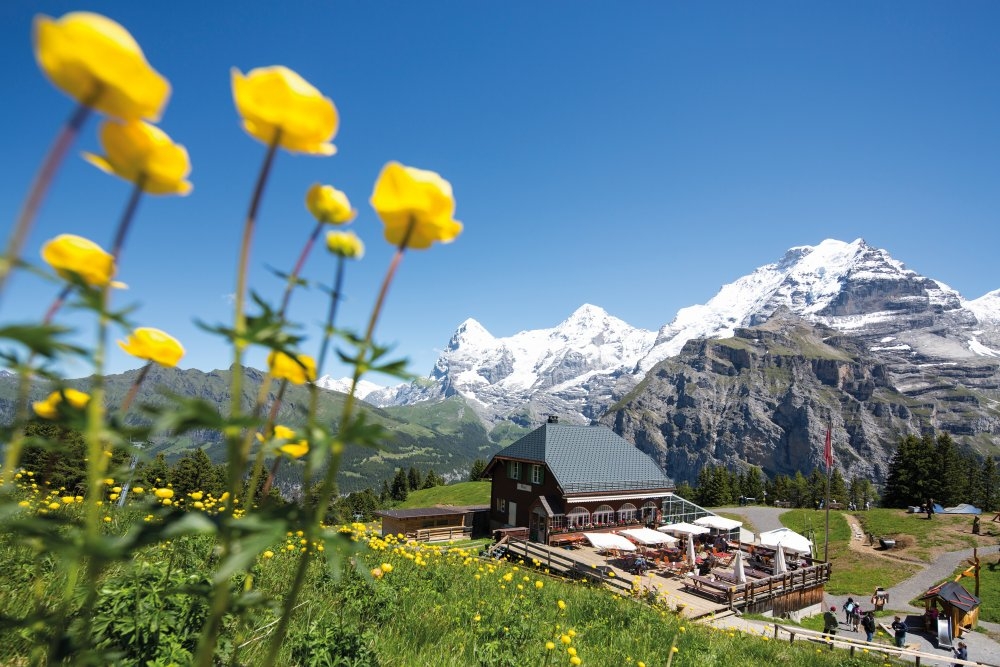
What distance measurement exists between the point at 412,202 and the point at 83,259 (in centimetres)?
99

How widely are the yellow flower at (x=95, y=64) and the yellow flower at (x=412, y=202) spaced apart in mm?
614

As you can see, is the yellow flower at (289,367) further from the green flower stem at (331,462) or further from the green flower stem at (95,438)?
the green flower stem at (95,438)

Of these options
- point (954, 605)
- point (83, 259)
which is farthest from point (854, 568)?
point (83, 259)

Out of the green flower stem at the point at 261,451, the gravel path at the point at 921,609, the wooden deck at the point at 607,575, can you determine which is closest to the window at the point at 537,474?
the wooden deck at the point at 607,575

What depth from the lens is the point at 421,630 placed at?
5074 millimetres

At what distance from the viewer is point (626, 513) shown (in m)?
33.2

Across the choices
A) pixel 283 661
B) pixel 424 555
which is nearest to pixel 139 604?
pixel 283 661

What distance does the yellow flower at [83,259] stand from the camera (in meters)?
1.42

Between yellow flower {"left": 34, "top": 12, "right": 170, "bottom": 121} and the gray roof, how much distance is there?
32006mm

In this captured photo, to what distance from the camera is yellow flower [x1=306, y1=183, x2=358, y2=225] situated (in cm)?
150

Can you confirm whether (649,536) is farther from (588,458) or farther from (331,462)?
(331,462)

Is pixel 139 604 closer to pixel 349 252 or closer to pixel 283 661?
pixel 283 661

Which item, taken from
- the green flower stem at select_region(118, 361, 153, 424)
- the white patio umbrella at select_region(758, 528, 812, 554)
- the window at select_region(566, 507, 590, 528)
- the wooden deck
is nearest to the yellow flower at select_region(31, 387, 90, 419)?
the green flower stem at select_region(118, 361, 153, 424)

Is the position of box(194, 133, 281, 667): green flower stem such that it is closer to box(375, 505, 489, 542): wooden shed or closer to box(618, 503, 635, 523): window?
box(375, 505, 489, 542): wooden shed
